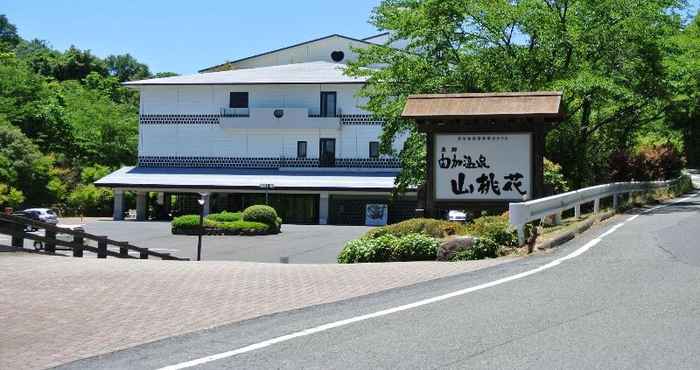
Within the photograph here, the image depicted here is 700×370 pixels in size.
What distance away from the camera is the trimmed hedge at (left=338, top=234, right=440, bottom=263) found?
1400 centimetres

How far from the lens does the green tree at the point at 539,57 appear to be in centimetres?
2598

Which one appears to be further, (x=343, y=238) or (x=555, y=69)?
(x=343, y=238)

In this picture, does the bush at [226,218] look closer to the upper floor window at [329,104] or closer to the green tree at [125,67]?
the upper floor window at [329,104]

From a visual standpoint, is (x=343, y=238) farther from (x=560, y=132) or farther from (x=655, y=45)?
(x=655, y=45)

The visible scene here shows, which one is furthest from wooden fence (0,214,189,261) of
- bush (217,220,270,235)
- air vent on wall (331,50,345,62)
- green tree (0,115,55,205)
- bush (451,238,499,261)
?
air vent on wall (331,50,345,62)

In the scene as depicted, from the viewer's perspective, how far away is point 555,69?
26453mm

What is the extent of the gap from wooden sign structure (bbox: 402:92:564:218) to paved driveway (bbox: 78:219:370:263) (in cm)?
1044

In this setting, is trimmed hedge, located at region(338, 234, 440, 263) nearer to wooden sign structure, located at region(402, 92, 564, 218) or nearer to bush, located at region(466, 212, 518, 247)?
bush, located at region(466, 212, 518, 247)

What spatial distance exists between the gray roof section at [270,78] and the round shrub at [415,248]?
1389 inches

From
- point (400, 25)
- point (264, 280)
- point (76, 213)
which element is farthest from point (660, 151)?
point (76, 213)

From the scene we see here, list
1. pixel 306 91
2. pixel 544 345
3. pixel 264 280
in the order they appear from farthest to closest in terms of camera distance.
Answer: pixel 306 91 → pixel 264 280 → pixel 544 345

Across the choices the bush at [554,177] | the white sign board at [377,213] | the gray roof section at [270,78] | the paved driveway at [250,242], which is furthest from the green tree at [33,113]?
the bush at [554,177]

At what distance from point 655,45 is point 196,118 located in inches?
1275

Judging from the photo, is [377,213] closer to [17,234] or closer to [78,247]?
[78,247]
